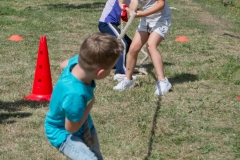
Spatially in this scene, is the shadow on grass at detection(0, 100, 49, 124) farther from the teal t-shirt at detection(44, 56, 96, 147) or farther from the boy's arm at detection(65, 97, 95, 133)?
the boy's arm at detection(65, 97, 95, 133)

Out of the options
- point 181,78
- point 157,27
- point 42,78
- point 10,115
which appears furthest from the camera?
point 181,78

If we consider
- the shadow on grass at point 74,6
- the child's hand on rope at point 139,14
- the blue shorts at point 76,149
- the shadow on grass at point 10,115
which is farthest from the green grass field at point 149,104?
the shadow on grass at point 74,6

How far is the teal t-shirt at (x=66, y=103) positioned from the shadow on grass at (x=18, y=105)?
254cm

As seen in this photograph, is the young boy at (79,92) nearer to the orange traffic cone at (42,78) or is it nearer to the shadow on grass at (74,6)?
the orange traffic cone at (42,78)

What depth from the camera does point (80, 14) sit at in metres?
13.1

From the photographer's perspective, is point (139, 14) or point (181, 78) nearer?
point (139, 14)

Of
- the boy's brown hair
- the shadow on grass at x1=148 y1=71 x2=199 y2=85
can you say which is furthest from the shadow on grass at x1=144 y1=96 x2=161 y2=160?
the boy's brown hair

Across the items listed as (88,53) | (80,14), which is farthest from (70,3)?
(88,53)

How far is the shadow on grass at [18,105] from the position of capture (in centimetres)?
574

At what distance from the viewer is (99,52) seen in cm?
292

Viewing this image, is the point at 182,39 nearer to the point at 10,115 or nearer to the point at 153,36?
the point at 153,36

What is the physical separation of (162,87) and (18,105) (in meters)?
1.80

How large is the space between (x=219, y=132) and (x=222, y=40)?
5285 millimetres

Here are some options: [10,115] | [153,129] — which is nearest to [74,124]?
[153,129]
